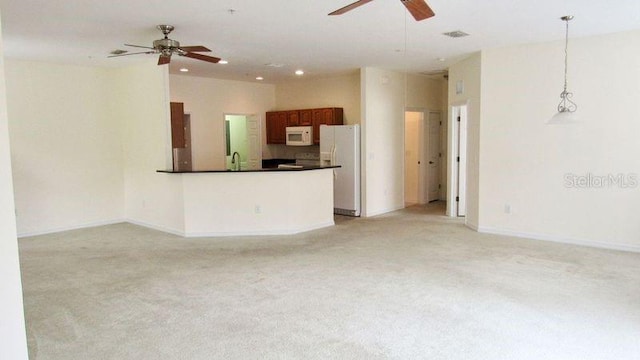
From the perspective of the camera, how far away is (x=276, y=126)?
30.7ft

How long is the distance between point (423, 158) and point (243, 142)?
388 cm

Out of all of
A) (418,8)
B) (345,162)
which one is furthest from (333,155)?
(418,8)

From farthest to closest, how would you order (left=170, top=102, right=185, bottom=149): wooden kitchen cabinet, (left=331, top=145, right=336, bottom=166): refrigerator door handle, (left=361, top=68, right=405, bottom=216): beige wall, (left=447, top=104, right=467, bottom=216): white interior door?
(left=331, top=145, right=336, bottom=166): refrigerator door handle < (left=361, top=68, right=405, bottom=216): beige wall < (left=447, top=104, right=467, bottom=216): white interior door < (left=170, top=102, right=185, bottom=149): wooden kitchen cabinet

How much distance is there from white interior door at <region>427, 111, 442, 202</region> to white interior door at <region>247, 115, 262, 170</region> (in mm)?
3536

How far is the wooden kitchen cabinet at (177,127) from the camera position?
704 centimetres

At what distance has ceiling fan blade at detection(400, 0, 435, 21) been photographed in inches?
119

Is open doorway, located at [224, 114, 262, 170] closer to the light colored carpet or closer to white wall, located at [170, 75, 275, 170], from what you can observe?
white wall, located at [170, 75, 275, 170]

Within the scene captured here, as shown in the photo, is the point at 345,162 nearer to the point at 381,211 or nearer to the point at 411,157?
the point at 381,211

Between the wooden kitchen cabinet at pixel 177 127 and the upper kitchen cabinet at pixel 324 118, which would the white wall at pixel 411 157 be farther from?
the wooden kitchen cabinet at pixel 177 127

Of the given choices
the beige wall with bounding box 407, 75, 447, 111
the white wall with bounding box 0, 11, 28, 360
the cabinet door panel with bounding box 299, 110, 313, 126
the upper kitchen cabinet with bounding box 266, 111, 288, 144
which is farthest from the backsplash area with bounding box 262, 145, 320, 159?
the white wall with bounding box 0, 11, 28, 360

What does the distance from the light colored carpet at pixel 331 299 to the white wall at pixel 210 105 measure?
9.78 ft

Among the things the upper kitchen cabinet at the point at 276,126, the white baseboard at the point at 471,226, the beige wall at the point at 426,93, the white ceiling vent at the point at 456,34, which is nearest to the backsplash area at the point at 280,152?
the upper kitchen cabinet at the point at 276,126

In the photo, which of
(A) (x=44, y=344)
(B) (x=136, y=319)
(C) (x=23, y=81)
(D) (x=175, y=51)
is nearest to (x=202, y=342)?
(B) (x=136, y=319)

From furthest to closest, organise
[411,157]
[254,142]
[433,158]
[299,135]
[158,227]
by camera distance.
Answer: [254,142]
[411,157]
[433,158]
[299,135]
[158,227]
